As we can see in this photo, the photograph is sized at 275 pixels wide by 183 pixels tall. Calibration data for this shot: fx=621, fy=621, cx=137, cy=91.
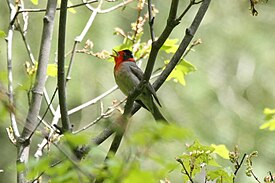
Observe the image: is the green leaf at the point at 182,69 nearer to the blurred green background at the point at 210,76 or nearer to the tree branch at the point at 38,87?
the tree branch at the point at 38,87

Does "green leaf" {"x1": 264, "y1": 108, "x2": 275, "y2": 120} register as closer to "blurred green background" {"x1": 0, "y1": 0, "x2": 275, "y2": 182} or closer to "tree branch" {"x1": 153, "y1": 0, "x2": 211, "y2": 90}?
"tree branch" {"x1": 153, "y1": 0, "x2": 211, "y2": 90}

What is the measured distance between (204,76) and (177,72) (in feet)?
8.23

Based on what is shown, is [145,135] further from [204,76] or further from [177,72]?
[204,76]

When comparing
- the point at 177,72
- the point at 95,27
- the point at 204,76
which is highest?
the point at 177,72

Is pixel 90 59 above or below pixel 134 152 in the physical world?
below

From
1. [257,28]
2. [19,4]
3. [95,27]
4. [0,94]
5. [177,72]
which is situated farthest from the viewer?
[257,28]

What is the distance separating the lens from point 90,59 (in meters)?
4.93

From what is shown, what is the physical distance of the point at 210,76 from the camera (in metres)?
5.61

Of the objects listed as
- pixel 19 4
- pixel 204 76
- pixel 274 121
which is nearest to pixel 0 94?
pixel 274 121

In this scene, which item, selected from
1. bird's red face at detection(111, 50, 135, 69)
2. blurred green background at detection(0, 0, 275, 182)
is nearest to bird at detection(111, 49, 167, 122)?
bird's red face at detection(111, 50, 135, 69)

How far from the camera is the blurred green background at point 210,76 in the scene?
4770 mm

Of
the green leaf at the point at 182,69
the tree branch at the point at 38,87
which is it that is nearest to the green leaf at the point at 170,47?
the green leaf at the point at 182,69

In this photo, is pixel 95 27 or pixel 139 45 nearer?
pixel 139 45

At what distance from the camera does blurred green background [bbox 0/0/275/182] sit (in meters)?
4.77
